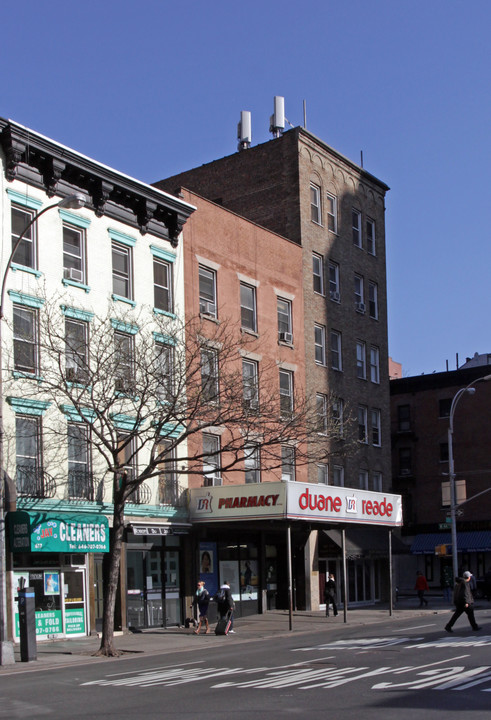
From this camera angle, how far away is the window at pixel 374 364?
4566 centimetres

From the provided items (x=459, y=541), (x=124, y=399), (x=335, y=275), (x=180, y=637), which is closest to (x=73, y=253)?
(x=124, y=399)

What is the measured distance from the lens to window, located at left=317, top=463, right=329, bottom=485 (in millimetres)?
40656

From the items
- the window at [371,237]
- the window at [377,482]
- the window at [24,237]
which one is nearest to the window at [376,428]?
the window at [377,482]

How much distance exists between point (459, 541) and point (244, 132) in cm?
3188

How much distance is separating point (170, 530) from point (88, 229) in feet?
33.2

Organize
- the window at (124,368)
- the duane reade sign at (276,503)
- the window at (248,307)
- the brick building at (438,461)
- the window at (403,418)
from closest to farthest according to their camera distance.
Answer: the window at (124,368) → the duane reade sign at (276,503) → the window at (248,307) → the brick building at (438,461) → the window at (403,418)

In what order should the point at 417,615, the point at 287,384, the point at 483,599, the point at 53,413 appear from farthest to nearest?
the point at 483,599 → the point at 287,384 → the point at 417,615 → the point at 53,413

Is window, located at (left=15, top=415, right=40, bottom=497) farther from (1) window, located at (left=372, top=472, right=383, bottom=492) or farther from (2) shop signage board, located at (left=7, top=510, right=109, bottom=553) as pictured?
(1) window, located at (left=372, top=472, right=383, bottom=492)

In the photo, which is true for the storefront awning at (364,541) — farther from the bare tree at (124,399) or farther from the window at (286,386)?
the bare tree at (124,399)

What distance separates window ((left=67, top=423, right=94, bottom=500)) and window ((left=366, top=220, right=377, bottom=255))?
2242 cm

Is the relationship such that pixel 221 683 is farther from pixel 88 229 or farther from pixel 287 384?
pixel 287 384

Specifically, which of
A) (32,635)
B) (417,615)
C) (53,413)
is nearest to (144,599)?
(53,413)

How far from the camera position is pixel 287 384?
127 ft

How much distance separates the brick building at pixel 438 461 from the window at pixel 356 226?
2185 centimetres
